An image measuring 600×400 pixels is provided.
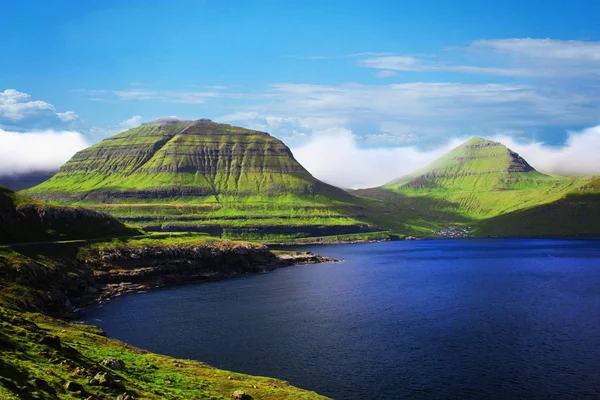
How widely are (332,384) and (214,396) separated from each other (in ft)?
95.3

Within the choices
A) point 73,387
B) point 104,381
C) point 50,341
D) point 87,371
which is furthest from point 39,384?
point 50,341

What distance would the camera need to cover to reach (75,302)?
16875 cm

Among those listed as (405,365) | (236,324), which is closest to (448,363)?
(405,365)

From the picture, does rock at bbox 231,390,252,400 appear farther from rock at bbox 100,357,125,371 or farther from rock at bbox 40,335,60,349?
rock at bbox 40,335,60,349

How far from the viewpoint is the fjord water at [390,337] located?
3620 inches

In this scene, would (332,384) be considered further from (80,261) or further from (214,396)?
(80,261)

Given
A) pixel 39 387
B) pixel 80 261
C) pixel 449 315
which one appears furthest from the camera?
pixel 80 261

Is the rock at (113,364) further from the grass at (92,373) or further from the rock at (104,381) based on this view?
the rock at (104,381)

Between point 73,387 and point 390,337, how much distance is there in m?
84.7

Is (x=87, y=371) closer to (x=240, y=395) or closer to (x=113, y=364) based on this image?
(x=113, y=364)

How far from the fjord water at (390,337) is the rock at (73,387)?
4425cm

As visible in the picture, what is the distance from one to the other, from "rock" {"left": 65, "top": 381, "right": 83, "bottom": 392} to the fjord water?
4425 cm

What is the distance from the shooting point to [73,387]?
54.7 m

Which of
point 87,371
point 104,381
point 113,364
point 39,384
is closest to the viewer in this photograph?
point 39,384
